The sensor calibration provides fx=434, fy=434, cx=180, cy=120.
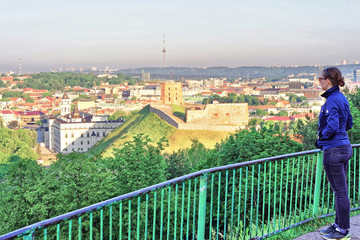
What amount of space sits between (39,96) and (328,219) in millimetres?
199120

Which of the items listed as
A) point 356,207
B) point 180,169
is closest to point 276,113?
point 180,169

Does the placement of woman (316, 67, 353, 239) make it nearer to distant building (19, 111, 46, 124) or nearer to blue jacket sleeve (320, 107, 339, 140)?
blue jacket sleeve (320, 107, 339, 140)

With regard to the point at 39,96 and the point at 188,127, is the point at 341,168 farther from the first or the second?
the point at 39,96

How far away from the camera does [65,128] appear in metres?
91.1

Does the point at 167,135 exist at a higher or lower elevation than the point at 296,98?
higher

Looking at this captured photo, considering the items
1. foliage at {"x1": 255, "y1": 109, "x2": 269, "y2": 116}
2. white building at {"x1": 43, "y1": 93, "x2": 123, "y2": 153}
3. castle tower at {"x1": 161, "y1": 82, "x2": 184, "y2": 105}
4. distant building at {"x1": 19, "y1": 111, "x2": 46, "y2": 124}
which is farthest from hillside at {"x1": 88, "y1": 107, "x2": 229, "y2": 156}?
distant building at {"x1": 19, "y1": 111, "x2": 46, "y2": 124}

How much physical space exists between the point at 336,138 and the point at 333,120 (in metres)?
0.20

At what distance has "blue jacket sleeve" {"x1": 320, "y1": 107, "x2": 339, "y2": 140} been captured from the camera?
4.14 metres

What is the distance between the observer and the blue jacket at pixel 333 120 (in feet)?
13.6

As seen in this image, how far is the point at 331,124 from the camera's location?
4.14m

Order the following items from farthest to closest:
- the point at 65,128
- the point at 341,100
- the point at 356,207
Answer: the point at 65,128
the point at 356,207
the point at 341,100

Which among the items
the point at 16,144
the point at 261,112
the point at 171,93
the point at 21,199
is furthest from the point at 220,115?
the point at 261,112

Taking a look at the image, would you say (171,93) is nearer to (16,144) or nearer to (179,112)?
(179,112)

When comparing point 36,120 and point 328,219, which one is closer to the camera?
point 328,219
